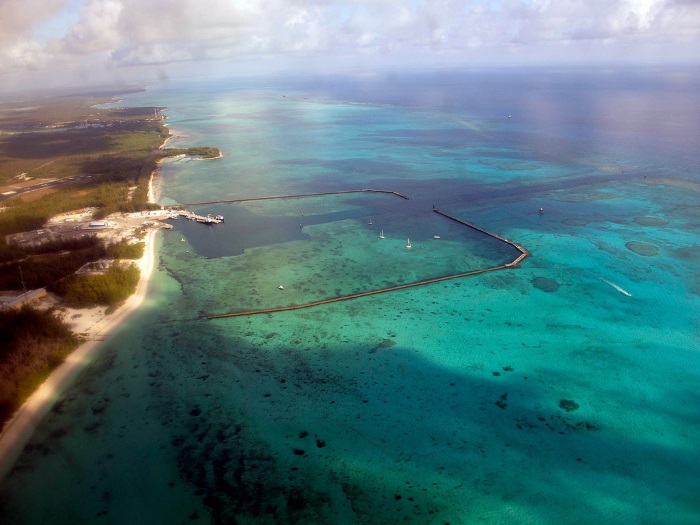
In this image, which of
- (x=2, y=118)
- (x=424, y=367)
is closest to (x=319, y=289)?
(x=424, y=367)

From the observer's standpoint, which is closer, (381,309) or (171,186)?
(381,309)

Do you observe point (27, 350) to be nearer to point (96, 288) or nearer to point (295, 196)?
point (96, 288)

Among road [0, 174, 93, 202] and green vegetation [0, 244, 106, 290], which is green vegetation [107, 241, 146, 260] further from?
road [0, 174, 93, 202]

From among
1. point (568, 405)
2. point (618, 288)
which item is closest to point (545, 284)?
point (618, 288)

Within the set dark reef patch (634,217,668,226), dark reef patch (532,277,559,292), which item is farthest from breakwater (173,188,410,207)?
dark reef patch (634,217,668,226)

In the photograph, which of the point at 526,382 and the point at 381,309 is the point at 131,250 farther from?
the point at 526,382
